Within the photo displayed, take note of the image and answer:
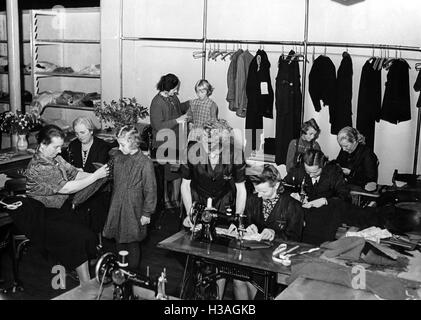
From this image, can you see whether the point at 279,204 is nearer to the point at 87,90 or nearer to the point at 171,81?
the point at 171,81

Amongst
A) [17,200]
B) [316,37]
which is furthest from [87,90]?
[17,200]

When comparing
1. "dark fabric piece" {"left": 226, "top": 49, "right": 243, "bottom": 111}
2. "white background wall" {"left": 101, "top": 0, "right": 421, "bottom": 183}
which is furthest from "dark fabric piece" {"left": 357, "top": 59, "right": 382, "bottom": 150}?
"dark fabric piece" {"left": 226, "top": 49, "right": 243, "bottom": 111}

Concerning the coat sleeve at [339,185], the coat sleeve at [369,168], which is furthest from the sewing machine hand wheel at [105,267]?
the coat sleeve at [369,168]

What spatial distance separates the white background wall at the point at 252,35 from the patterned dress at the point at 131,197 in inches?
141

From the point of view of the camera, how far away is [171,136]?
7.02m

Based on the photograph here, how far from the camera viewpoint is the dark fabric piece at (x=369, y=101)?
681 cm

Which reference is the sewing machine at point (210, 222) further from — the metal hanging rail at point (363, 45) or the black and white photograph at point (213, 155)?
the metal hanging rail at point (363, 45)

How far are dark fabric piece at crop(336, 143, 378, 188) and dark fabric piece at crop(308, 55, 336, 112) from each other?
A: 4.04 feet

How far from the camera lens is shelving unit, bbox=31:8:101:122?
29.0 feet

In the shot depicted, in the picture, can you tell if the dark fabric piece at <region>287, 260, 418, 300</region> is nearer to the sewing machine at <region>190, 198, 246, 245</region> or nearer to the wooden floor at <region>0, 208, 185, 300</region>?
the sewing machine at <region>190, 198, 246, 245</region>

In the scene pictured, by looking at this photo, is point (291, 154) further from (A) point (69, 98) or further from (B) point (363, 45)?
(A) point (69, 98)

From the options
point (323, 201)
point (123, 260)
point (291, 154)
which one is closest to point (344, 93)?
point (291, 154)

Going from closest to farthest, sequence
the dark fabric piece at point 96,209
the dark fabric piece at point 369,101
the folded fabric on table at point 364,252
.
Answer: the folded fabric on table at point 364,252
the dark fabric piece at point 96,209
the dark fabric piece at point 369,101
